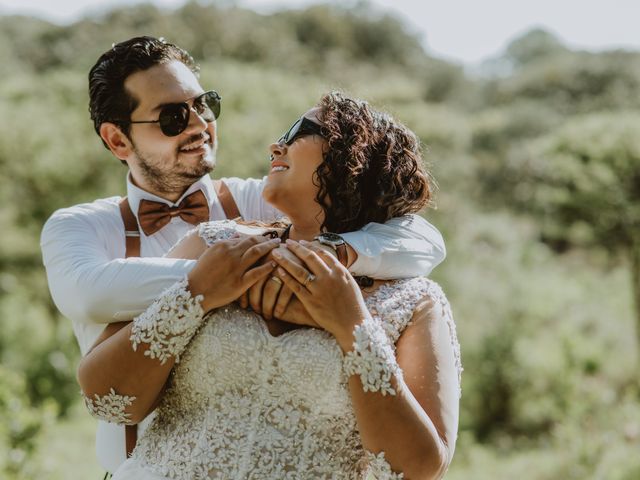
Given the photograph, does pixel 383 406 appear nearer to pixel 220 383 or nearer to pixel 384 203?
pixel 220 383

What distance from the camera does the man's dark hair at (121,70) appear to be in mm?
3012

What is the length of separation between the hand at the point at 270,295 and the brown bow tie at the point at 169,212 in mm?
994

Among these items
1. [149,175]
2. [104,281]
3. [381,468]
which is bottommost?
[381,468]

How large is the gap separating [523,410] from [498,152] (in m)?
20.4

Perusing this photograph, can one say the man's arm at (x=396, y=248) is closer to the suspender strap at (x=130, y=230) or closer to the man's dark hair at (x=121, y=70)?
the suspender strap at (x=130, y=230)

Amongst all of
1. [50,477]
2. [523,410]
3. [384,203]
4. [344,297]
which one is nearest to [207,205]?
[384,203]

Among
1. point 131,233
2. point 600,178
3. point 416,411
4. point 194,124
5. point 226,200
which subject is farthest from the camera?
point 600,178

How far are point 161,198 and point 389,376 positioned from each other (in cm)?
154

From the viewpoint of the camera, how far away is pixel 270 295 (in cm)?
205

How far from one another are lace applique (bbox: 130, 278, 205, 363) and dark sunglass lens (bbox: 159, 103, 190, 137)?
114 centimetres

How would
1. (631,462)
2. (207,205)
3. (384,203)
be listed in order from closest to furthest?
1. (384,203)
2. (207,205)
3. (631,462)

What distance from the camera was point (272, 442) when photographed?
6.77 feet

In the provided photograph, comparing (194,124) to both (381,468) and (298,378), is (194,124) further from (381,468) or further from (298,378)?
(381,468)

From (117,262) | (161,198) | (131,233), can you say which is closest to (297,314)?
(117,262)
